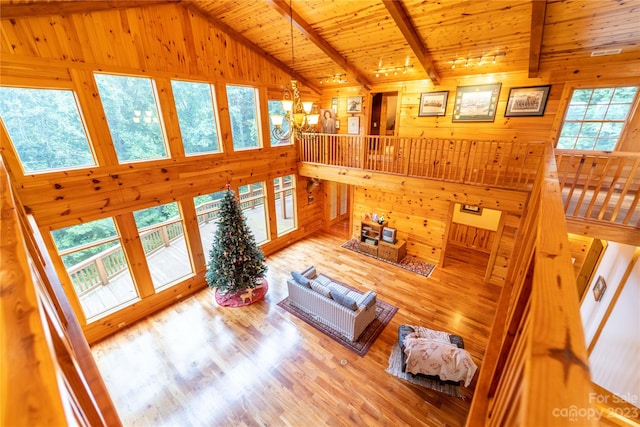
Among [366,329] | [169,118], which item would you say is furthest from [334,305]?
[169,118]

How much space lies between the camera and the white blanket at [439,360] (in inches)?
141

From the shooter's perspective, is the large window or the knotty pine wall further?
the large window

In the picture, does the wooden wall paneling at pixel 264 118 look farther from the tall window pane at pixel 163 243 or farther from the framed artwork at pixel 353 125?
the tall window pane at pixel 163 243

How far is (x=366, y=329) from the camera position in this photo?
15.8 ft

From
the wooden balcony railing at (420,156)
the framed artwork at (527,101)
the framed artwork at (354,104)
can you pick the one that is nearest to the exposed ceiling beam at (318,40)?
the framed artwork at (354,104)

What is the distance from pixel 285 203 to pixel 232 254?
127 inches

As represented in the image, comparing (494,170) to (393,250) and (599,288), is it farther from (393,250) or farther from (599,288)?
(393,250)

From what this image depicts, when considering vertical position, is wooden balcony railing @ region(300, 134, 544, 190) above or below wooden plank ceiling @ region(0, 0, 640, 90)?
below

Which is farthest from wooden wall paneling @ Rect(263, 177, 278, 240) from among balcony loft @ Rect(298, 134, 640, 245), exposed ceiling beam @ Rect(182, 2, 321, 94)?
exposed ceiling beam @ Rect(182, 2, 321, 94)

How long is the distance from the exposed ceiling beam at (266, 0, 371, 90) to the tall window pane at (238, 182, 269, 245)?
345 centimetres

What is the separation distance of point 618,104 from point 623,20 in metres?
1.63

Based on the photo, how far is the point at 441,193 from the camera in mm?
5348

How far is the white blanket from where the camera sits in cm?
358

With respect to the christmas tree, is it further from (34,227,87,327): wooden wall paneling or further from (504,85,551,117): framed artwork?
(504,85,551,117): framed artwork
